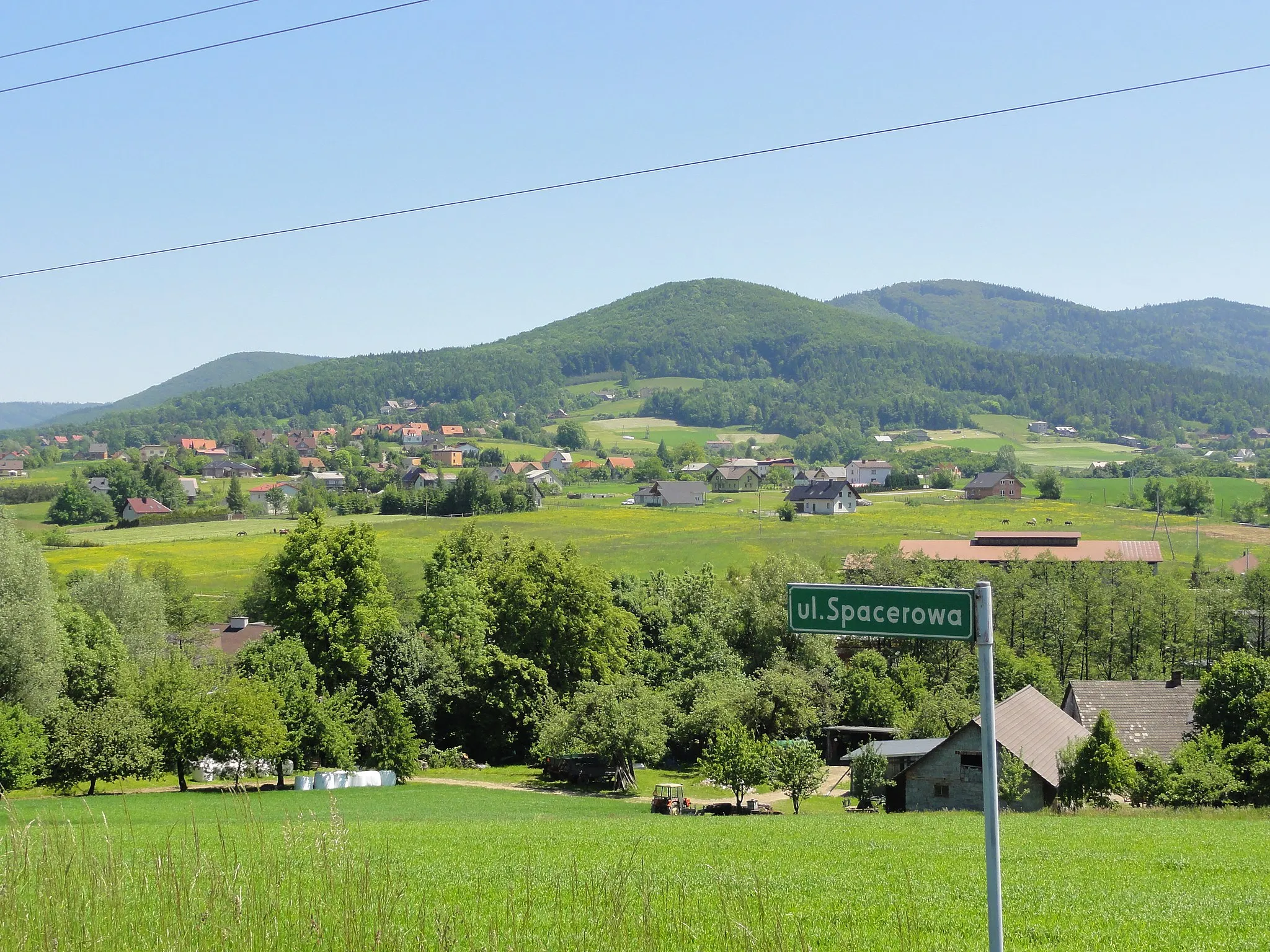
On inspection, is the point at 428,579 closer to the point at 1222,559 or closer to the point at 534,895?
the point at 534,895

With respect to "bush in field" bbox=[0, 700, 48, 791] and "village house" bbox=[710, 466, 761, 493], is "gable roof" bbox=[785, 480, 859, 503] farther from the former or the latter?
"bush in field" bbox=[0, 700, 48, 791]

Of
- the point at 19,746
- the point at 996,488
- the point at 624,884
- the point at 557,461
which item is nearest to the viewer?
the point at 624,884

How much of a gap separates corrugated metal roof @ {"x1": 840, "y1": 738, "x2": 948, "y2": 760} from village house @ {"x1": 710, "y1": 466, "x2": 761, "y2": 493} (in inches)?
4050

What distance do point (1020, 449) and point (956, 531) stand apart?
12210cm

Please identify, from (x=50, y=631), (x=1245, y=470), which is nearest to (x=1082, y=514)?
(x=1245, y=470)

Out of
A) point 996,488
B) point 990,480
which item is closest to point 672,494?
point 996,488

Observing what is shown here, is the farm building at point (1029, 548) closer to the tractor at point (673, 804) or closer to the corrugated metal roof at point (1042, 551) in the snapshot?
the corrugated metal roof at point (1042, 551)

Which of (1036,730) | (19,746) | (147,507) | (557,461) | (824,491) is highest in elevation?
(557,461)

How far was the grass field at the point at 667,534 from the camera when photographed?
74.1 m

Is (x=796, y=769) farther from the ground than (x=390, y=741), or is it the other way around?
(x=796, y=769)

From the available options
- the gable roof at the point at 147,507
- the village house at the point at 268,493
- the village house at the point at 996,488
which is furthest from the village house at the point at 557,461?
the village house at the point at 996,488

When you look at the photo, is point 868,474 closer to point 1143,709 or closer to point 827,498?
point 827,498

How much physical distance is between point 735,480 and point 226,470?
80.0 metres

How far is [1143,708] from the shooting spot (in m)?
35.2
